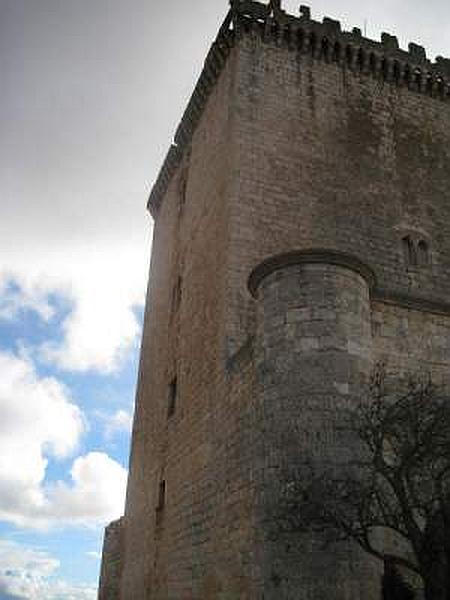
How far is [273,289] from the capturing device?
920cm


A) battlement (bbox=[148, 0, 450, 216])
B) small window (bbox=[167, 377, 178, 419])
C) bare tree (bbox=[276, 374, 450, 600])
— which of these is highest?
battlement (bbox=[148, 0, 450, 216])

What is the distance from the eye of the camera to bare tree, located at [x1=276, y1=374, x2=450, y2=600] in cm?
621

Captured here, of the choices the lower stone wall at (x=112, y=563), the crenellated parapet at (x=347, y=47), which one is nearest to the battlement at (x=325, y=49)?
the crenellated parapet at (x=347, y=47)

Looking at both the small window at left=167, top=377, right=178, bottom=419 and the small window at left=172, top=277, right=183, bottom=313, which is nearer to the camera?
the small window at left=167, top=377, right=178, bottom=419

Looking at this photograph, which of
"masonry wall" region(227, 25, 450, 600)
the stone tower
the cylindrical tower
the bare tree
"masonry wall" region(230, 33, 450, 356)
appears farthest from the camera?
"masonry wall" region(230, 33, 450, 356)

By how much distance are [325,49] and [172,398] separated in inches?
351

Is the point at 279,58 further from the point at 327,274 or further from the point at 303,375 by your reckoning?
the point at 303,375

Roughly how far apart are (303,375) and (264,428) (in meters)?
0.85

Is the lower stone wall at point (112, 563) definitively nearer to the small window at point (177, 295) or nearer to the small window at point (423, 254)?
the small window at point (177, 295)

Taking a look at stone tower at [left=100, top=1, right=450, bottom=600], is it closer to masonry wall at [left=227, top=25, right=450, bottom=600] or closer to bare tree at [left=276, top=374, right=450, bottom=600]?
masonry wall at [left=227, top=25, right=450, bottom=600]

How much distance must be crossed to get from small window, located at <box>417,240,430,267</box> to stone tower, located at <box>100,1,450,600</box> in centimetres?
15

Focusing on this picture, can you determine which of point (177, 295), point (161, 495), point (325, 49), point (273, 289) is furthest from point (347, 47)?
point (161, 495)

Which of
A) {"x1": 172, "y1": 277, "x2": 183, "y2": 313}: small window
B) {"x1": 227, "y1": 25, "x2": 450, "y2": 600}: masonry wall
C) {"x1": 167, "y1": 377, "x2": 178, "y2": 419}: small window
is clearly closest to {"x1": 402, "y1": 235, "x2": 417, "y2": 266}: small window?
{"x1": 227, "y1": 25, "x2": 450, "y2": 600}: masonry wall

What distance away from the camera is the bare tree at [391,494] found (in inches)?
245
